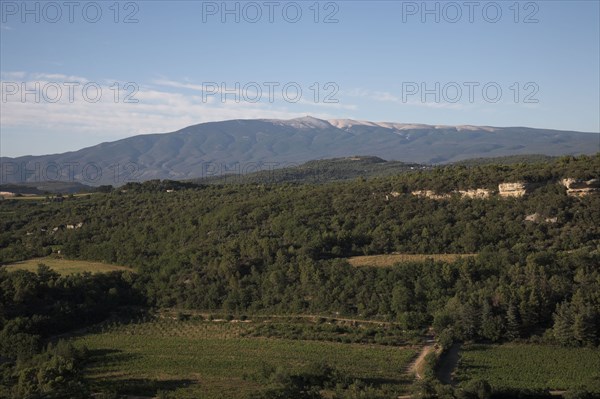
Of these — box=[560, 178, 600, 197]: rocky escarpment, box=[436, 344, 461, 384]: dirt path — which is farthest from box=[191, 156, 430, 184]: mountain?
box=[436, 344, 461, 384]: dirt path

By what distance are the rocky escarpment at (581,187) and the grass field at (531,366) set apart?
50.6 feet

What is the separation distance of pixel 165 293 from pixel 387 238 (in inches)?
581

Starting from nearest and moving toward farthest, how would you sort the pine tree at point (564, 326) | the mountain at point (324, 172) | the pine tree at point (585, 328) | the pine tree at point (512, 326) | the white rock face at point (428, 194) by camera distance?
the pine tree at point (585, 328) → the pine tree at point (564, 326) → the pine tree at point (512, 326) → the white rock face at point (428, 194) → the mountain at point (324, 172)

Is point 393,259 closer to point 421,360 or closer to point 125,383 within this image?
point 421,360

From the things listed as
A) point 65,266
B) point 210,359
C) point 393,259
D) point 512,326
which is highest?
point 393,259

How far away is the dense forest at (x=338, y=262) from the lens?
31.7 metres

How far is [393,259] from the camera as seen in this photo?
130 feet

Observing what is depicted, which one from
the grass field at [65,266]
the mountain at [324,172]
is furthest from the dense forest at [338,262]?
the mountain at [324,172]

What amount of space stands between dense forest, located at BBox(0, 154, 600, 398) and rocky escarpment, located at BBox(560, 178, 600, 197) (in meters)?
0.59

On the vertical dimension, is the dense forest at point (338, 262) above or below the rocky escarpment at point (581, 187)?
below

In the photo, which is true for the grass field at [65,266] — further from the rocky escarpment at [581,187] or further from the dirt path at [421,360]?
the rocky escarpment at [581,187]

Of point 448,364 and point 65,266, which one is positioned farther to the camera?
point 65,266

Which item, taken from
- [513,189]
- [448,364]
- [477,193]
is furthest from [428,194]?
[448,364]

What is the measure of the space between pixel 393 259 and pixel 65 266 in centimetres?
2287
